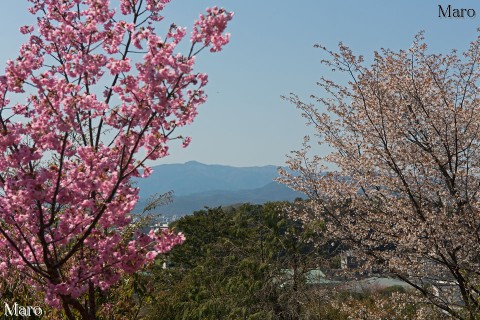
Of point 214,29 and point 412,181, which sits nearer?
point 214,29

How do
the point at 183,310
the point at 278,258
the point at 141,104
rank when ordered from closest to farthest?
the point at 141,104, the point at 183,310, the point at 278,258

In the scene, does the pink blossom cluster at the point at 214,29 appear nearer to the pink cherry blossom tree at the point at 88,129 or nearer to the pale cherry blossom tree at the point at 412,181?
the pink cherry blossom tree at the point at 88,129

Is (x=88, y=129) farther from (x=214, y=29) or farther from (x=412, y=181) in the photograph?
(x=412, y=181)

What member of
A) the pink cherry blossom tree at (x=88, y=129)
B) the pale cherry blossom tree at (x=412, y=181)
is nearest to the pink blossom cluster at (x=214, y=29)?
the pink cherry blossom tree at (x=88, y=129)

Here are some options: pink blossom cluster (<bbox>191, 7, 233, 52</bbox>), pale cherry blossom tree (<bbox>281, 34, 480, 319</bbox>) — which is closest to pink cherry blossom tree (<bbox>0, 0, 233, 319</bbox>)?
pink blossom cluster (<bbox>191, 7, 233, 52</bbox>)

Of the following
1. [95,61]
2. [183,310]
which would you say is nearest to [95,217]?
[95,61]

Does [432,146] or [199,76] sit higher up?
[199,76]

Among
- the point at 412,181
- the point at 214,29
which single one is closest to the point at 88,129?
the point at 214,29

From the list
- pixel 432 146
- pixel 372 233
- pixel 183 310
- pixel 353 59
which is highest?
pixel 353 59

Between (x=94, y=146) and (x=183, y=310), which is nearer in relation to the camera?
(x=94, y=146)

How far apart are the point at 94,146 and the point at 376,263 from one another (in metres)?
5.81

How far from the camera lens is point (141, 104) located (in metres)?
5.43

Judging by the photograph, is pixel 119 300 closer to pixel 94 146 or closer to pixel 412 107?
pixel 94 146

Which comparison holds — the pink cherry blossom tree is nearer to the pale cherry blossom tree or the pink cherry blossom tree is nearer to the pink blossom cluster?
the pink blossom cluster
